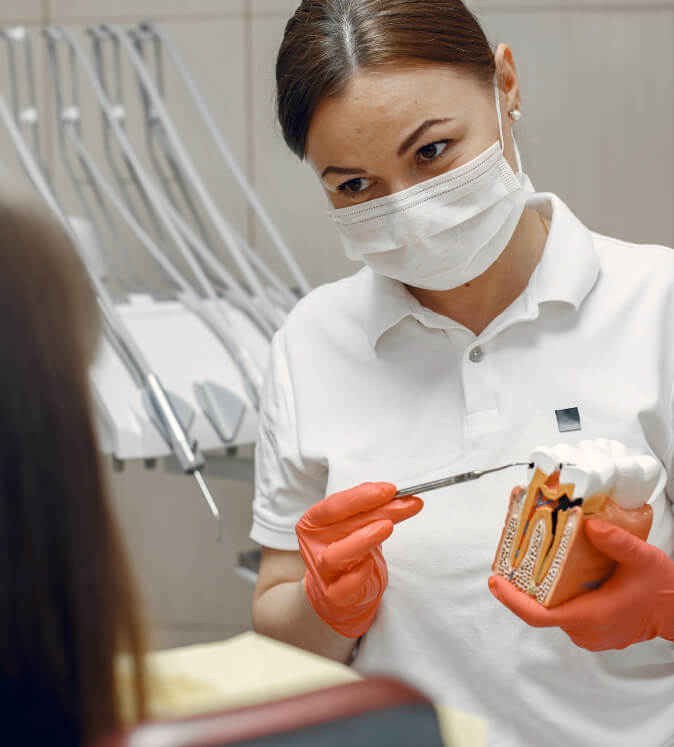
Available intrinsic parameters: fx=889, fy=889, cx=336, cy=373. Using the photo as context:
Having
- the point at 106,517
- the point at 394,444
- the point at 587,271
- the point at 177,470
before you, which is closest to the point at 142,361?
the point at 177,470

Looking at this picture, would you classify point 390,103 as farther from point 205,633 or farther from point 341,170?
point 205,633

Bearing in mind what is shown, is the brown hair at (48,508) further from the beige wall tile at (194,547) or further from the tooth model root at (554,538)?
the beige wall tile at (194,547)

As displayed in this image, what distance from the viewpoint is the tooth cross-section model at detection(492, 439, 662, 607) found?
2.94 ft

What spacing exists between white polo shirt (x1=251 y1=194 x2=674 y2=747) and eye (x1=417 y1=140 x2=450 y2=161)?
198mm

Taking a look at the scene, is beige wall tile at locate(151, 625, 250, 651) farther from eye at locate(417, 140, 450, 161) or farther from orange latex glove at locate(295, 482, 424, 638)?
eye at locate(417, 140, 450, 161)

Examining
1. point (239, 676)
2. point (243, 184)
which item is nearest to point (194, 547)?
point (243, 184)

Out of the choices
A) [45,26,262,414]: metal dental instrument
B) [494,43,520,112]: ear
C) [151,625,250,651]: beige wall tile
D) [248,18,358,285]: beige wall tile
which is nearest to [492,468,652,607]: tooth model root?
[494,43,520,112]: ear

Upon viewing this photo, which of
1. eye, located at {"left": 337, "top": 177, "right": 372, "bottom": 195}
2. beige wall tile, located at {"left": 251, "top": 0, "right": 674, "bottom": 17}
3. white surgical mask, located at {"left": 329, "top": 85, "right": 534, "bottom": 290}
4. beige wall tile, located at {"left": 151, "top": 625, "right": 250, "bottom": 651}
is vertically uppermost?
beige wall tile, located at {"left": 251, "top": 0, "right": 674, "bottom": 17}

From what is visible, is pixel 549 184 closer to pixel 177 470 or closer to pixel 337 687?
pixel 177 470

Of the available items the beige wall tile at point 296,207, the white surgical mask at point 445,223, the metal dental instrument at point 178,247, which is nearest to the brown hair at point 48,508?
the white surgical mask at point 445,223

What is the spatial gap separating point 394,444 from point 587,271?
1.07 ft

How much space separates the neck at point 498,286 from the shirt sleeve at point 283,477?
256 mm

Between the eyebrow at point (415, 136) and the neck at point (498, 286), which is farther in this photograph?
the neck at point (498, 286)

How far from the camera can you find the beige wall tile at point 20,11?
2.20 meters
